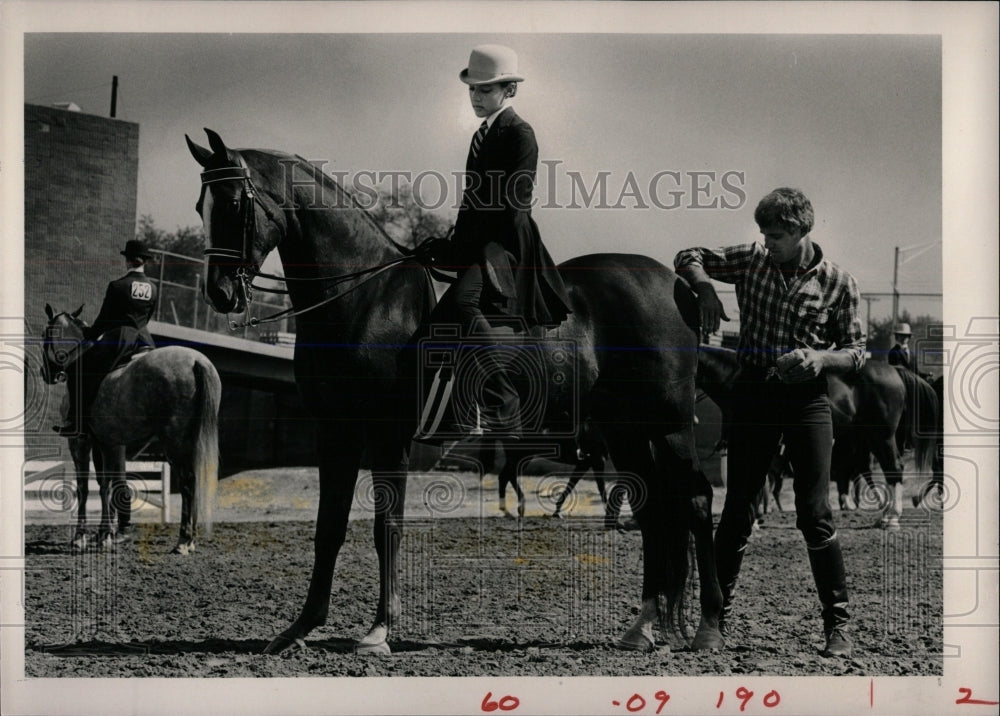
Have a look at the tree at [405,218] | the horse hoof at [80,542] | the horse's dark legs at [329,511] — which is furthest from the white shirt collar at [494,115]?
the horse hoof at [80,542]

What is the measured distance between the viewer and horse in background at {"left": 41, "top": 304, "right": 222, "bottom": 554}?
6414 millimetres

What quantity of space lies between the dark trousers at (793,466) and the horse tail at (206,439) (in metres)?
2.50

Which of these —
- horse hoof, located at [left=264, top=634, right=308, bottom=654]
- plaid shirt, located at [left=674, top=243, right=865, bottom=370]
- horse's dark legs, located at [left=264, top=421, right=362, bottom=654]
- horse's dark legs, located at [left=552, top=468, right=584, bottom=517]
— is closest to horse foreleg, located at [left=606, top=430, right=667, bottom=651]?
horse's dark legs, located at [left=552, top=468, right=584, bottom=517]

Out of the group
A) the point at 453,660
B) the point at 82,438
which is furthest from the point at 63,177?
the point at 453,660

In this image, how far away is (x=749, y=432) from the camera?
6.37m

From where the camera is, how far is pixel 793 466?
6.42m

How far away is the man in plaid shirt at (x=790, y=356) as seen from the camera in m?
6.28

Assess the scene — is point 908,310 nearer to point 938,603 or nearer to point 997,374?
point 997,374

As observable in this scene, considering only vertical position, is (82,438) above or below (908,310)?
below

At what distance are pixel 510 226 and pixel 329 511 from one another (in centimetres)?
161

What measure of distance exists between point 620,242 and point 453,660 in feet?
7.04

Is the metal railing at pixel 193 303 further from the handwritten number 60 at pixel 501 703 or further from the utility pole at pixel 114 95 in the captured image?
the handwritten number 60 at pixel 501 703

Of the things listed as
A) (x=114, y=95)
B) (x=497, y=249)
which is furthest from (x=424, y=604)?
(x=114, y=95)

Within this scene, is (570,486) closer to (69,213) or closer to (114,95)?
(69,213)
